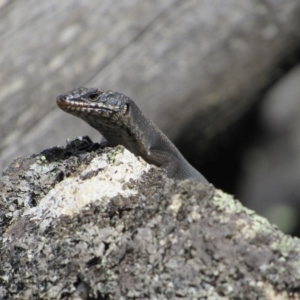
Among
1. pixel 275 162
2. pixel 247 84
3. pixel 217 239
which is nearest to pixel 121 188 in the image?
pixel 217 239

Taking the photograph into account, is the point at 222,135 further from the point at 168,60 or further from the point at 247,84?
the point at 168,60

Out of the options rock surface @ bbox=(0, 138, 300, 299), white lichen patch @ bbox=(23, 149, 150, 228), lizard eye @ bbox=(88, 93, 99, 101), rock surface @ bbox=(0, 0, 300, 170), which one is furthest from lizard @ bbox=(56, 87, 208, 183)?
rock surface @ bbox=(0, 138, 300, 299)

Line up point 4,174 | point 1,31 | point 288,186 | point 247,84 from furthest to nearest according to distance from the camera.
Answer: point 288,186, point 247,84, point 1,31, point 4,174

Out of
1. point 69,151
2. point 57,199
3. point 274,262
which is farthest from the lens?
point 69,151

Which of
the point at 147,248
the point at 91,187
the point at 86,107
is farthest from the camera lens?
the point at 86,107

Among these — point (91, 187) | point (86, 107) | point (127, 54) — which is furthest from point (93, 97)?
point (91, 187)

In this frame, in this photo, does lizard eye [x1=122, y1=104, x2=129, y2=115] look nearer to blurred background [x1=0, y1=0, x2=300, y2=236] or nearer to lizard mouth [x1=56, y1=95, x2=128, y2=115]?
lizard mouth [x1=56, y1=95, x2=128, y2=115]

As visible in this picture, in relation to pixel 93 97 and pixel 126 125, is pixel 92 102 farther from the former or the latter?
pixel 126 125
